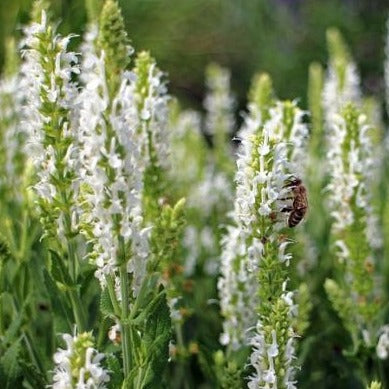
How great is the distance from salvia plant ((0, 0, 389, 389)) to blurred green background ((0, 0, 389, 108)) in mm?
5262

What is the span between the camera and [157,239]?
2527 mm

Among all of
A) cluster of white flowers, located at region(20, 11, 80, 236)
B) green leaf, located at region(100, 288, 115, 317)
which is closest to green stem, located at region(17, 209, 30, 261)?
cluster of white flowers, located at region(20, 11, 80, 236)

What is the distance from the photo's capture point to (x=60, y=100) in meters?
2.34

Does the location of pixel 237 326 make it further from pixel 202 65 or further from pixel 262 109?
pixel 202 65

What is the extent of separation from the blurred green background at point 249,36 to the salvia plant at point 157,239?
17.3 ft

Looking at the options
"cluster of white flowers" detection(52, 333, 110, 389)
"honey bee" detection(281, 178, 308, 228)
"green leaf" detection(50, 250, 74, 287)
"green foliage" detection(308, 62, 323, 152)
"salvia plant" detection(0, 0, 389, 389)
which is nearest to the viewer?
"cluster of white flowers" detection(52, 333, 110, 389)

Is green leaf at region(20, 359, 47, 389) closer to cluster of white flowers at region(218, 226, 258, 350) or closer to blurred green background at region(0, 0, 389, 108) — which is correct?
cluster of white flowers at region(218, 226, 258, 350)

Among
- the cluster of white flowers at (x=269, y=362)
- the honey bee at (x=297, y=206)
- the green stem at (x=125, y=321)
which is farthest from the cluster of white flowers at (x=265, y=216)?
the green stem at (x=125, y=321)

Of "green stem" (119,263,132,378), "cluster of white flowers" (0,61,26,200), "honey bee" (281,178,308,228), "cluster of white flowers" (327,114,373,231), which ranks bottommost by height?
"green stem" (119,263,132,378)

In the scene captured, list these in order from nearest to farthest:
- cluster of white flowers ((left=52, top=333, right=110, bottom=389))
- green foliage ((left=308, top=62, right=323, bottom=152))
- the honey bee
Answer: cluster of white flowers ((left=52, top=333, right=110, bottom=389)), the honey bee, green foliage ((left=308, top=62, right=323, bottom=152))

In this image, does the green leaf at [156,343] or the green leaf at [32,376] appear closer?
the green leaf at [156,343]

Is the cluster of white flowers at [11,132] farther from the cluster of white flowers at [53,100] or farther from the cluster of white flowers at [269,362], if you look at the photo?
the cluster of white flowers at [269,362]

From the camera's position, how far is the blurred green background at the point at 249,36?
9.84 m

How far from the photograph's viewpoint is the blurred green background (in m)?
9.84
